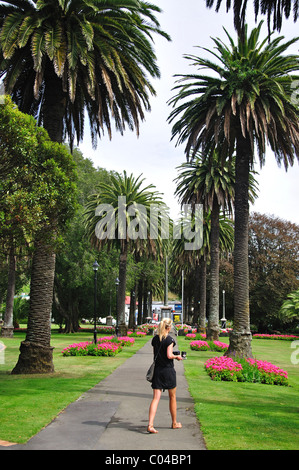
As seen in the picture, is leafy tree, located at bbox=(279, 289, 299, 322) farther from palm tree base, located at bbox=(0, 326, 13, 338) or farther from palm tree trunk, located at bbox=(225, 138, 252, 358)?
palm tree trunk, located at bbox=(225, 138, 252, 358)

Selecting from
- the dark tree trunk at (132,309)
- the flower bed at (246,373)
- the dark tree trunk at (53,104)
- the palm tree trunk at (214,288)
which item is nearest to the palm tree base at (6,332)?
the dark tree trunk at (132,309)

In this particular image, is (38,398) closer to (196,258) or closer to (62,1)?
(62,1)

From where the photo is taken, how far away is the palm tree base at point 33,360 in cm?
1341

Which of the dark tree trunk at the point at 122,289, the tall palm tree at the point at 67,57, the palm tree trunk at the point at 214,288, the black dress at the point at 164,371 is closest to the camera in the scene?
the black dress at the point at 164,371

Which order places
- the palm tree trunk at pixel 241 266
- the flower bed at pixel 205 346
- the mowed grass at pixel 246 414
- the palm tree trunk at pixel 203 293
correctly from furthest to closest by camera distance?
1. the palm tree trunk at pixel 203 293
2. the flower bed at pixel 205 346
3. the palm tree trunk at pixel 241 266
4. the mowed grass at pixel 246 414

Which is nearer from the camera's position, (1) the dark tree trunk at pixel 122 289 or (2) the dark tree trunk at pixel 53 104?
(2) the dark tree trunk at pixel 53 104

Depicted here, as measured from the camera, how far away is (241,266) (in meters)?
18.0

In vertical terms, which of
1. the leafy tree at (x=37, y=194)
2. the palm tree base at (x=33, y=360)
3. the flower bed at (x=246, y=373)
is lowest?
the flower bed at (x=246, y=373)

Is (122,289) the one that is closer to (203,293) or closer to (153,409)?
(203,293)

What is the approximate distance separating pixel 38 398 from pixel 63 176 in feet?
17.3

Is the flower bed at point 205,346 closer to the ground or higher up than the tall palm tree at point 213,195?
closer to the ground

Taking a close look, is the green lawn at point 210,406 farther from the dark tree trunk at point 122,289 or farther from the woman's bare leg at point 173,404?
the dark tree trunk at point 122,289

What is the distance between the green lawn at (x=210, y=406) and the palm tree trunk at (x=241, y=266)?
213cm

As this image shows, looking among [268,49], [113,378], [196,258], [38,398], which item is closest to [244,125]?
[268,49]
